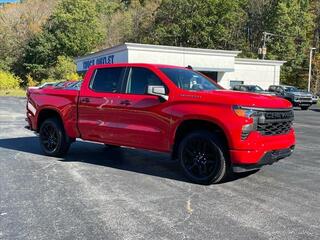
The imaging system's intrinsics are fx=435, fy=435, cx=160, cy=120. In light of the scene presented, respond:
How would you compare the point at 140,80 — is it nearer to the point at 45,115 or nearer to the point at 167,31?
the point at 45,115

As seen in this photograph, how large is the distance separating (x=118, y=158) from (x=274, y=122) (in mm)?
3482

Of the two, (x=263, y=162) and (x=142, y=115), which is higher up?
(x=142, y=115)

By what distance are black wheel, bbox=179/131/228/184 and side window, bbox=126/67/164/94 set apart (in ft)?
3.89

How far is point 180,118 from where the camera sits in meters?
6.79

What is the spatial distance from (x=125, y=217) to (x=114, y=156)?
4.05 metres

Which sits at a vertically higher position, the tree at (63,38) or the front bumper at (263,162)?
the tree at (63,38)

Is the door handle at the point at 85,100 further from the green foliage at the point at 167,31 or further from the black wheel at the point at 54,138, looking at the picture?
the green foliage at the point at 167,31

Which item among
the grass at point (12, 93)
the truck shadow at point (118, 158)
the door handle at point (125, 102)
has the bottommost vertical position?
the grass at point (12, 93)

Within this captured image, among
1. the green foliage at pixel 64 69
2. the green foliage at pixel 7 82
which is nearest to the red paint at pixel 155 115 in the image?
the green foliage at pixel 64 69

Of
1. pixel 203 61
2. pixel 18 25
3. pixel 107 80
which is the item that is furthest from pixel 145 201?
pixel 18 25

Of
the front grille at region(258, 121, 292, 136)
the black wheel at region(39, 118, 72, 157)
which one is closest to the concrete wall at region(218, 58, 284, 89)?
the black wheel at region(39, 118, 72, 157)

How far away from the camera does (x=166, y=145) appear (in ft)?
23.1

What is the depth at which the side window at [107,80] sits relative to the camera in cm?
789

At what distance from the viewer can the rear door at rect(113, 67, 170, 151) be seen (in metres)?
7.07
